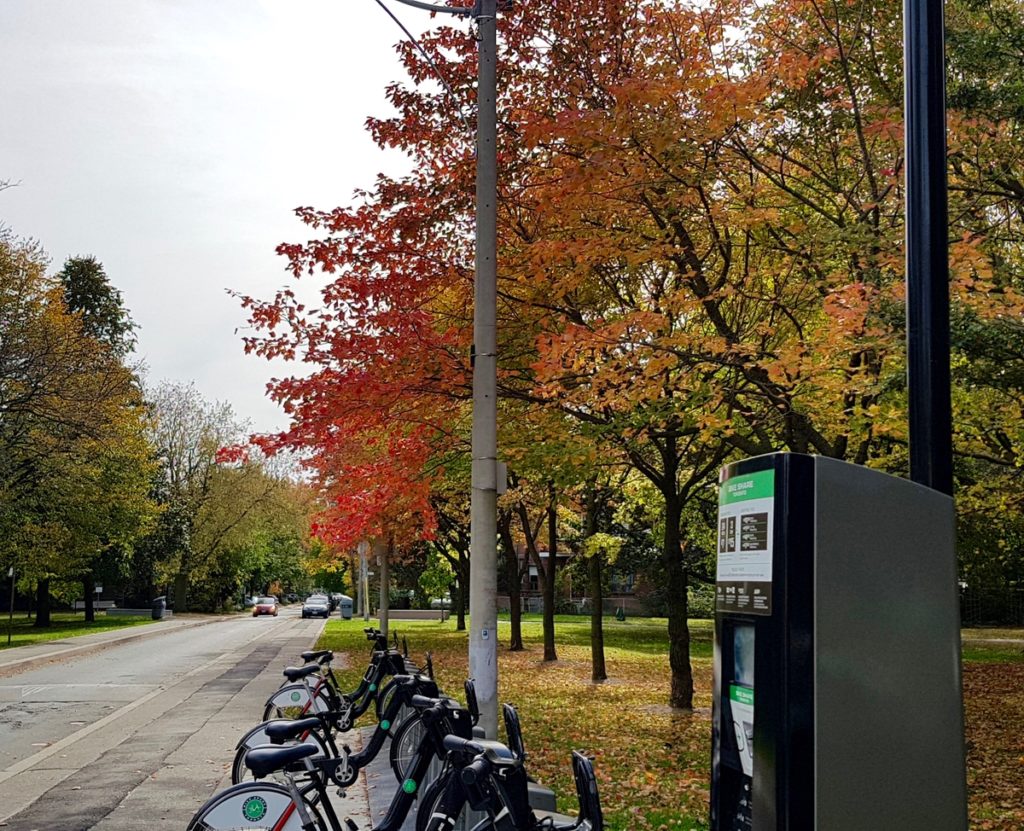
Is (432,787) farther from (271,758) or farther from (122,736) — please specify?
(122,736)

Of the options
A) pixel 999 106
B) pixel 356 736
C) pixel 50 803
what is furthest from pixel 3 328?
pixel 999 106

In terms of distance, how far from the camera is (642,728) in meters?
13.7

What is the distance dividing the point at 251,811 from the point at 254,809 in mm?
16

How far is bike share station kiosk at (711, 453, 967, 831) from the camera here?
11.3ft

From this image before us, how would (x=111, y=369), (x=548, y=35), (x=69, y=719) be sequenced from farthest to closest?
(x=111, y=369) → (x=69, y=719) → (x=548, y=35)

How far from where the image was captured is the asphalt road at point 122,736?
836 cm

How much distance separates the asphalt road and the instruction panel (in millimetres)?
5430

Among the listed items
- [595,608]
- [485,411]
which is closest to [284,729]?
[485,411]

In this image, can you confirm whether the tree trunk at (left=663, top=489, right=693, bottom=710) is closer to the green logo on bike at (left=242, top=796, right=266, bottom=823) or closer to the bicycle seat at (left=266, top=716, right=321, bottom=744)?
the bicycle seat at (left=266, top=716, right=321, bottom=744)

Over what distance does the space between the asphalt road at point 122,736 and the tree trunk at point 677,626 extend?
6.16 m

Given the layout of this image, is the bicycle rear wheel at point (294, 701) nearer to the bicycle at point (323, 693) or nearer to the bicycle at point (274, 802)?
the bicycle at point (323, 693)

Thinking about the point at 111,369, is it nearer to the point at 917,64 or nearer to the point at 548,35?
the point at 548,35

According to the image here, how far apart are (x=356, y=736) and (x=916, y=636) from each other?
9.63 meters

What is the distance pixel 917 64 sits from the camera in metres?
4.22
